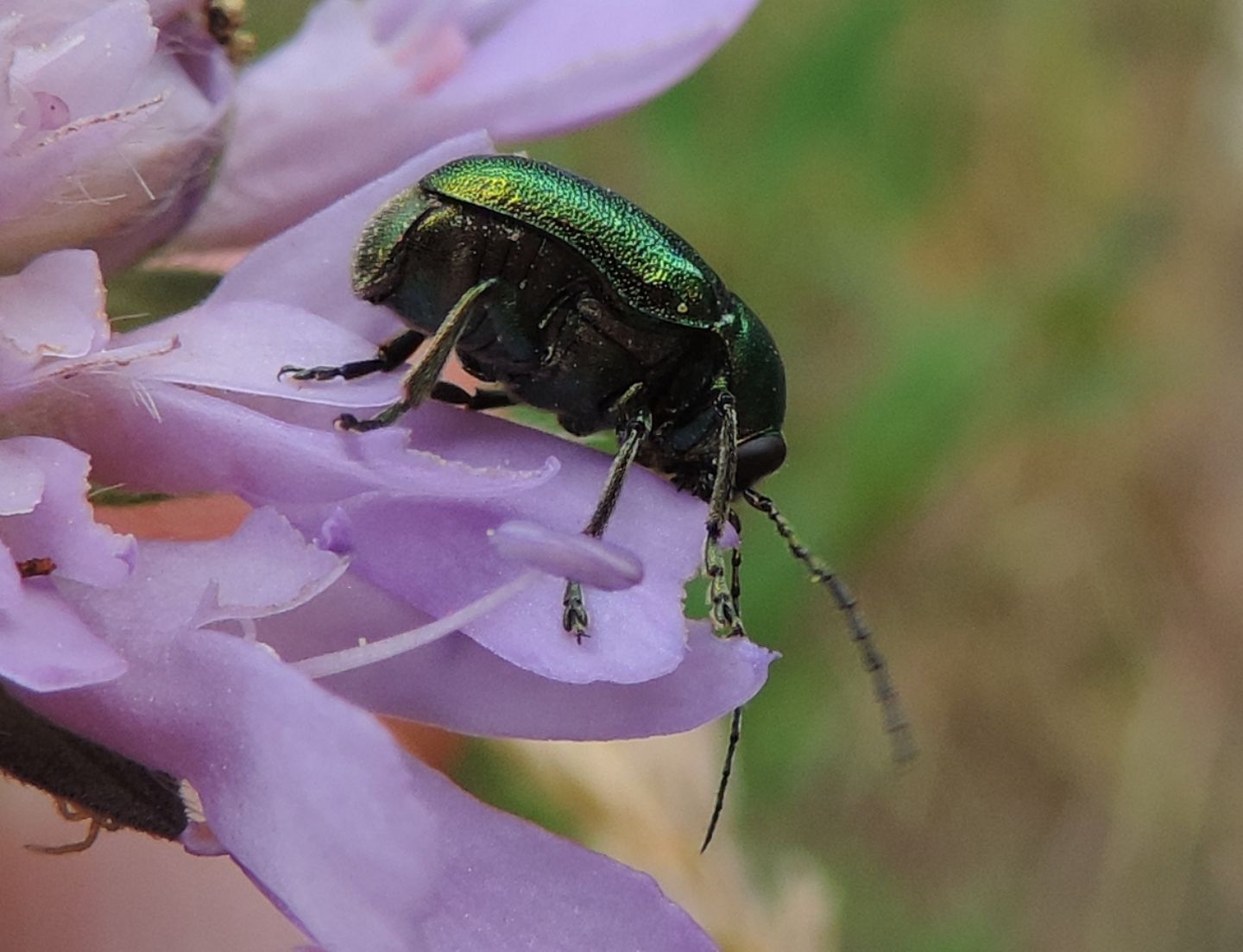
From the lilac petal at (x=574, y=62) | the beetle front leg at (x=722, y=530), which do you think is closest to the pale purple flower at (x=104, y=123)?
the lilac petal at (x=574, y=62)

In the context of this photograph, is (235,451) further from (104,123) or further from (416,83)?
(416,83)

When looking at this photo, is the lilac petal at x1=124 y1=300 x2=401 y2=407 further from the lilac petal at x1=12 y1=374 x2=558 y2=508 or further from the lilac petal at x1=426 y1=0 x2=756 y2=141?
the lilac petal at x1=426 y1=0 x2=756 y2=141

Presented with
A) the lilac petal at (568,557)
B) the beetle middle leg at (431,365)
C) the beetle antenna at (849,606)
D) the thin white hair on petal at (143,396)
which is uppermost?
the thin white hair on petal at (143,396)

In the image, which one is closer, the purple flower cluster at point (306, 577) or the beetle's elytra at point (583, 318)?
the purple flower cluster at point (306, 577)

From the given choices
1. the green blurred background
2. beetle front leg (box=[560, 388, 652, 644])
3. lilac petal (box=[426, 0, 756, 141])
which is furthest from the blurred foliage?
beetle front leg (box=[560, 388, 652, 644])

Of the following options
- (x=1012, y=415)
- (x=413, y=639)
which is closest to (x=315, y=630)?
(x=413, y=639)

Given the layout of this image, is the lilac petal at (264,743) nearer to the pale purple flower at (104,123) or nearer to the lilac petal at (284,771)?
the lilac petal at (284,771)

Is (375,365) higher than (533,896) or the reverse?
higher
